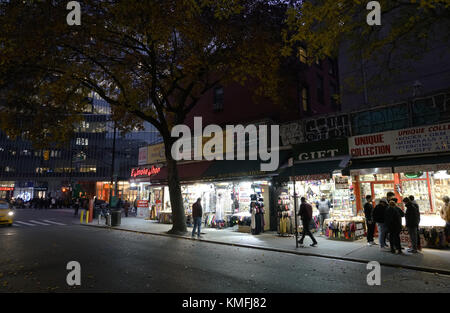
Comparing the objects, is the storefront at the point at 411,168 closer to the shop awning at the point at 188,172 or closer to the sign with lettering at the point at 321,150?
the sign with lettering at the point at 321,150

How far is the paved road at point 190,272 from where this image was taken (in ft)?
19.7

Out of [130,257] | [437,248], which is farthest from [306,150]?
[130,257]

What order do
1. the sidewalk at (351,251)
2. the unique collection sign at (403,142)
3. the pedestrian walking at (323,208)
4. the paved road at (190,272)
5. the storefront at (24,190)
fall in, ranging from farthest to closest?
the storefront at (24,190), the pedestrian walking at (323,208), the unique collection sign at (403,142), the sidewalk at (351,251), the paved road at (190,272)

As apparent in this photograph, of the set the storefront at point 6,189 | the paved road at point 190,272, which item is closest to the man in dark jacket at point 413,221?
the paved road at point 190,272

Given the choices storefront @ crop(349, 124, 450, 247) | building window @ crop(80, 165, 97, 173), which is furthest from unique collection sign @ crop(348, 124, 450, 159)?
building window @ crop(80, 165, 97, 173)

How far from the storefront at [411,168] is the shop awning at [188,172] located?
31.6ft

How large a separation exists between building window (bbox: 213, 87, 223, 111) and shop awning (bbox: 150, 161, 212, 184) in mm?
4486

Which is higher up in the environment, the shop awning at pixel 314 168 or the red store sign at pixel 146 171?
the red store sign at pixel 146 171

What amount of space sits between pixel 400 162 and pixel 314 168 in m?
3.63

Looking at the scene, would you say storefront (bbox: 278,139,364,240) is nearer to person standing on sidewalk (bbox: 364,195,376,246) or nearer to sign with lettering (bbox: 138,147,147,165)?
person standing on sidewalk (bbox: 364,195,376,246)

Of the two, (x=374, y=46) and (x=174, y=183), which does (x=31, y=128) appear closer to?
(x=174, y=183)

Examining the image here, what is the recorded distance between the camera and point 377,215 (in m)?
10.9

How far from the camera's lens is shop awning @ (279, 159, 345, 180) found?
41.8 ft

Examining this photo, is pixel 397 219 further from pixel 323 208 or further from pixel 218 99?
pixel 218 99
